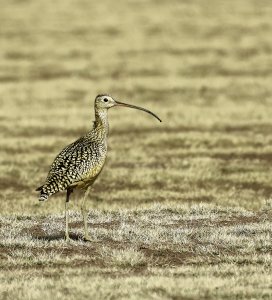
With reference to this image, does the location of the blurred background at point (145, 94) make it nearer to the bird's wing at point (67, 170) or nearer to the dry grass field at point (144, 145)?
the dry grass field at point (144, 145)

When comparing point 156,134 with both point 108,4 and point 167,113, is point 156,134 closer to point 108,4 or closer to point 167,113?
point 167,113

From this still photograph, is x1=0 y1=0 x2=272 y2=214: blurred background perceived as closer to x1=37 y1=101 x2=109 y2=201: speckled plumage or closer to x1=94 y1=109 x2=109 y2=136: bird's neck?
x1=94 y1=109 x2=109 y2=136: bird's neck

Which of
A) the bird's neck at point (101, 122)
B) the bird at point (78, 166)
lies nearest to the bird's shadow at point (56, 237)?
the bird at point (78, 166)

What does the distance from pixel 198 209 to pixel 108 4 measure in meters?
52.5

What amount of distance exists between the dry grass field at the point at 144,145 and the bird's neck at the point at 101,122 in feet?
5.73

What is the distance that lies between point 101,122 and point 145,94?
92.1 feet

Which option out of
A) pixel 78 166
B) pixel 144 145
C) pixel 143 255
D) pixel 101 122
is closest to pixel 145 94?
pixel 144 145

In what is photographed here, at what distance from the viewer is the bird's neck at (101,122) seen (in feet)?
51.8

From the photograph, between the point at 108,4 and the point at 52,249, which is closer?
the point at 52,249

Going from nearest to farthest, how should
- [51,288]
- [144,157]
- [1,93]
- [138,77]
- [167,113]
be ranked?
[51,288] → [144,157] → [167,113] → [1,93] → [138,77]

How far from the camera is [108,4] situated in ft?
229

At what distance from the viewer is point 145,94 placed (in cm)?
4381

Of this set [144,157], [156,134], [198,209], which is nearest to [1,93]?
[156,134]

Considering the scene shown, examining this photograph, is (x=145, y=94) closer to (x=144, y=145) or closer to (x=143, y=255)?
(x=144, y=145)
